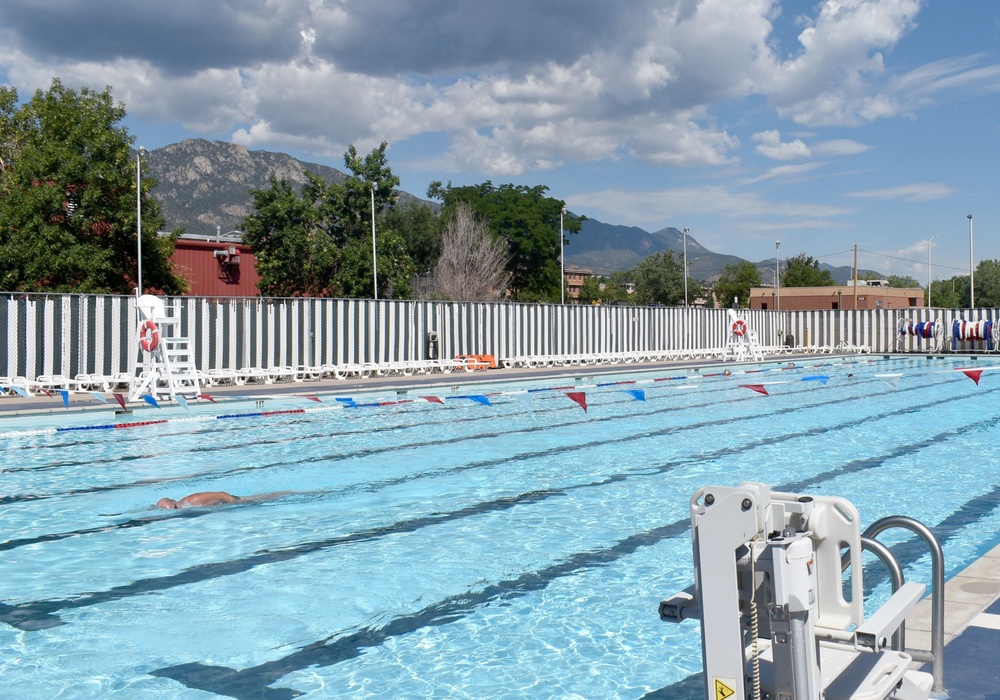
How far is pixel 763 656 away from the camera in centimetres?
289

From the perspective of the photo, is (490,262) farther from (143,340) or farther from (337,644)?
(337,644)

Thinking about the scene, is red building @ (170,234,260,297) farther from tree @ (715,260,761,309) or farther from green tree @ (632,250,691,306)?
tree @ (715,260,761,309)

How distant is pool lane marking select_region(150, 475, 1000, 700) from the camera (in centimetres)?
449

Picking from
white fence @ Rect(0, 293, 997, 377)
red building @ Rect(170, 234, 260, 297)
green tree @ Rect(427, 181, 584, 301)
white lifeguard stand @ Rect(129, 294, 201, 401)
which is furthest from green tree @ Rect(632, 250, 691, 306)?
white lifeguard stand @ Rect(129, 294, 201, 401)

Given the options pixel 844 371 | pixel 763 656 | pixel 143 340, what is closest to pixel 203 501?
pixel 763 656

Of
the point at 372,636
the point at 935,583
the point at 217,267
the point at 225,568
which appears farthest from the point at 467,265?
the point at 935,583

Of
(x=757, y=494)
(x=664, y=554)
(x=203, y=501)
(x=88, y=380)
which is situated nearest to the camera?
(x=757, y=494)

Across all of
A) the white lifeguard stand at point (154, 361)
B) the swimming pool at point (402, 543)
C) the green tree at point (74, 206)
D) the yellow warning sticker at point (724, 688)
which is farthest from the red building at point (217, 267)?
the yellow warning sticker at point (724, 688)

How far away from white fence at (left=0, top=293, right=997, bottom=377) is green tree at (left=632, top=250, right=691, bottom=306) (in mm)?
58548

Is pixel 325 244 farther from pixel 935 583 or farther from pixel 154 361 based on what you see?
pixel 935 583

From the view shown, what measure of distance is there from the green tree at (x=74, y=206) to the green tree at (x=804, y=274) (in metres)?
108

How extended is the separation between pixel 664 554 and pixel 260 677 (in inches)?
136

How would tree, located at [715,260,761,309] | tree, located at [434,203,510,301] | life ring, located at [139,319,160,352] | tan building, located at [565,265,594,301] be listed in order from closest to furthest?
1. life ring, located at [139,319,160,352]
2. tree, located at [434,203,510,301]
3. tree, located at [715,260,761,309]
4. tan building, located at [565,265,594,301]

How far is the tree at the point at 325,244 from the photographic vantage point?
44.8 metres
